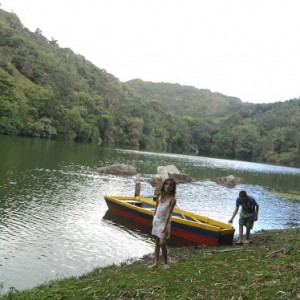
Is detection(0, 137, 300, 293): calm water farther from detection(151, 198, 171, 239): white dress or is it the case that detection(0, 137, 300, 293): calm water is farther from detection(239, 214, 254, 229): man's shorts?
detection(239, 214, 254, 229): man's shorts

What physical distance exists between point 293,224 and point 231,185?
89.0 feet

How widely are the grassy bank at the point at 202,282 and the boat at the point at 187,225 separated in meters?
6.20

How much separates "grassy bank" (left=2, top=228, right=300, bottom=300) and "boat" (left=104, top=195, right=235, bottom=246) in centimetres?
620

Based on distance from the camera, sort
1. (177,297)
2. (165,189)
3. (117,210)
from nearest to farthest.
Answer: (177,297) < (165,189) < (117,210)

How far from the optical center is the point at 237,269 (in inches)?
436

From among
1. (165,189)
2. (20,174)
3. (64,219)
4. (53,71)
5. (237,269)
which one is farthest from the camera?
(53,71)

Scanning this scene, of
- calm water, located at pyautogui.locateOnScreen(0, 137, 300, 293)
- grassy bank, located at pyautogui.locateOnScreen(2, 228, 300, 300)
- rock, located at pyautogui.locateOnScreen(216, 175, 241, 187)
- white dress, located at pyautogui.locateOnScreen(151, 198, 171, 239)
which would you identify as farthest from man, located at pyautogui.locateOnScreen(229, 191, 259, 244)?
rock, located at pyautogui.locateOnScreen(216, 175, 241, 187)

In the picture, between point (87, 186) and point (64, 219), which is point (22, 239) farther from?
point (87, 186)

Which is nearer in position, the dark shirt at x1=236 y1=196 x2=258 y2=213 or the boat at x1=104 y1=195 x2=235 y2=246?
the dark shirt at x1=236 y1=196 x2=258 y2=213

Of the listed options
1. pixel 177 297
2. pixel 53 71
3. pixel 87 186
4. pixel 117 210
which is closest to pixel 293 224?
pixel 117 210

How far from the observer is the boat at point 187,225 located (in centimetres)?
1912

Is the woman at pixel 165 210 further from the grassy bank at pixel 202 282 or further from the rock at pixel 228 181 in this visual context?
the rock at pixel 228 181

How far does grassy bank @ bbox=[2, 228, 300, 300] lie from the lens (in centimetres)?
884

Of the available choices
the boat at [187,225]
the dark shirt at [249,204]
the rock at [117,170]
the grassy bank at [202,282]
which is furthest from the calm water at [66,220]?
the rock at [117,170]
